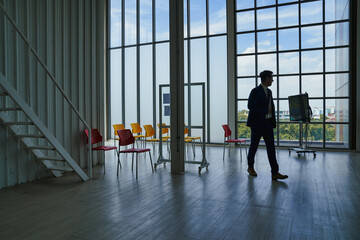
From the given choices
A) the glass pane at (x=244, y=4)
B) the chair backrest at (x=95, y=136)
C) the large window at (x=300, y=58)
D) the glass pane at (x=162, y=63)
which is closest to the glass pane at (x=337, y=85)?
the large window at (x=300, y=58)

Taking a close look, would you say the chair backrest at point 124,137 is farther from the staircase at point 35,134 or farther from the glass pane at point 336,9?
the glass pane at point 336,9

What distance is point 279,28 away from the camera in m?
9.61

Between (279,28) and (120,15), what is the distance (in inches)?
254

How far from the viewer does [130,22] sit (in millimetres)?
11914

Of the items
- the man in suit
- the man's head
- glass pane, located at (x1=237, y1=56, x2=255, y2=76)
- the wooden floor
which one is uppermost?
glass pane, located at (x1=237, y1=56, x2=255, y2=76)

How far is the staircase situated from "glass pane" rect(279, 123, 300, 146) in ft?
22.1

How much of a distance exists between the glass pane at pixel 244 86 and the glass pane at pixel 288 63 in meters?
1.02

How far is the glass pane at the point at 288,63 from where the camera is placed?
31.0 feet

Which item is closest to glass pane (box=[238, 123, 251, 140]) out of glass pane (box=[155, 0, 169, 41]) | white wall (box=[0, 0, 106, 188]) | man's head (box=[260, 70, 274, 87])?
glass pane (box=[155, 0, 169, 41])

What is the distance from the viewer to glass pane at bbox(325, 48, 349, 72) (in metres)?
8.88

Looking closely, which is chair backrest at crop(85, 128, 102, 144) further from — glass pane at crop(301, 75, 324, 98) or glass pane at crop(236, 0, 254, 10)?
glass pane at crop(236, 0, 254, 10)

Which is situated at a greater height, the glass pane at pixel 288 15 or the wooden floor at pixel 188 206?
the glass pane at pixel 288 15

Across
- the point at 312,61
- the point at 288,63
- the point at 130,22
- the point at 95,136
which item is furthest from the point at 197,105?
the point at 130,22

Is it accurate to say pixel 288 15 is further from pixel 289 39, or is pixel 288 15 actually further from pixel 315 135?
pixel 315 135
